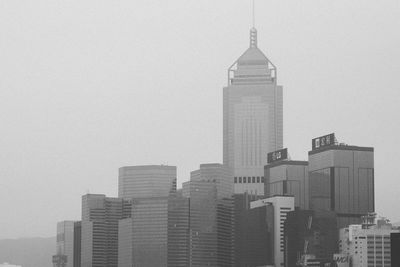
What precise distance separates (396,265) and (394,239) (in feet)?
15.8

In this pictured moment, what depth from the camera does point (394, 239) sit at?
17562 centimetres

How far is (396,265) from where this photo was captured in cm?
17225
